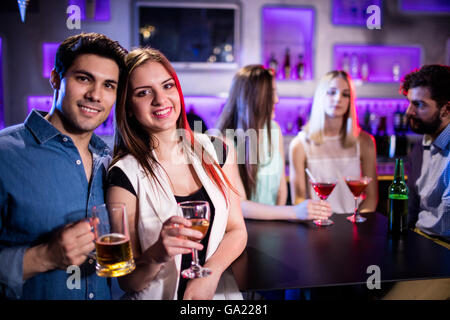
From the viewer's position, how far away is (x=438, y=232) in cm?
185

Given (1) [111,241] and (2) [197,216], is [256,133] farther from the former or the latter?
(1) [111,241]

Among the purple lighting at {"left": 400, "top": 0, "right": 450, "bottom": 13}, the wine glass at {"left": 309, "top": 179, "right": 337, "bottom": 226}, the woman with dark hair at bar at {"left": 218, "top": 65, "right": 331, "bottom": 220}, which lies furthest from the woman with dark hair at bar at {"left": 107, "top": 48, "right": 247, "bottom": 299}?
the purple lighting at {"left": 400, "top": 0, "right": 450, "bottom": 13}

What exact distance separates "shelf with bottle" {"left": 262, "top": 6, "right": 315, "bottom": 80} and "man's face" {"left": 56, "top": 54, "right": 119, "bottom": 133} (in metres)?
3.01

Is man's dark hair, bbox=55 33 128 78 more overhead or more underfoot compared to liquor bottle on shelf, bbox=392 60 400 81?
more underfoot

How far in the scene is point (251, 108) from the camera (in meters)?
2.25

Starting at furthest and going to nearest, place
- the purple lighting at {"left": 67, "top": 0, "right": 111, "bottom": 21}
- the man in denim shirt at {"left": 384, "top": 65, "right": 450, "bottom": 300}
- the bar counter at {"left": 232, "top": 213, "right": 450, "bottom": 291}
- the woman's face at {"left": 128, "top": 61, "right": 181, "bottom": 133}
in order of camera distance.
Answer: the purple lighting at {"left": 67, "top": 0, "right": 111, "bottom": 21}
the man in denim shirt at {"left": 384, "top": 65, "right": 450, "bottom": 300}
the woman's face at {"left": 128, "top": 61, "right": 181, "bottom": 133}
the bar counter at {"left": 232, "top": 213, "right": 450, "bottom": 291}

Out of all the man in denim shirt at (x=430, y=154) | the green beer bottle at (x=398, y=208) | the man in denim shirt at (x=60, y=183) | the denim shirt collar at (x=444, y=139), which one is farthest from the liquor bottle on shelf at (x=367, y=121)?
the man in denim shirt at (x=60, y=183)

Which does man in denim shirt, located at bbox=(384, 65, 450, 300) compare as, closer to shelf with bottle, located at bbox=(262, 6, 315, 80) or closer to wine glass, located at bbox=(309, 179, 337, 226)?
wine glass, located at bbox=(309, 179, 337, 226)

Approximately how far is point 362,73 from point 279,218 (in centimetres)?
305

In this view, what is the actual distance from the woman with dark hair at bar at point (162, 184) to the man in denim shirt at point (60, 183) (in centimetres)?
10

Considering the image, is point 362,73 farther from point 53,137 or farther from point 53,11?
point 53,137

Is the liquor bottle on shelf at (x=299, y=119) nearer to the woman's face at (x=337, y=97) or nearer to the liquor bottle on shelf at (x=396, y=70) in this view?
the liquor bottle on shelf at (x=396, y=70)

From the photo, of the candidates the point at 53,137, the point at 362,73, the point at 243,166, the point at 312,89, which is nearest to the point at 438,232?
the point at 243,166

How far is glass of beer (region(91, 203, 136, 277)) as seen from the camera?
1036 millimetres
